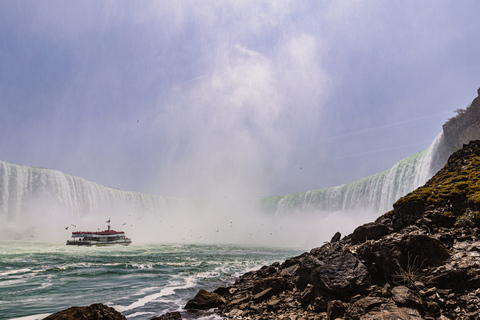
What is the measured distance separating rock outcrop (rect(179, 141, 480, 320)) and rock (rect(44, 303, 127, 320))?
4364 millimetres

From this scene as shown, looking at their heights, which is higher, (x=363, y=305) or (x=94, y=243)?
(x=363, y=305)

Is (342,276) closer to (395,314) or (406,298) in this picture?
(406,298)

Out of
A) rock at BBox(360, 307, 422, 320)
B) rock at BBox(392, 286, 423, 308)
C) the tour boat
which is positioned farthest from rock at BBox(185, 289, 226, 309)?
the tour boat

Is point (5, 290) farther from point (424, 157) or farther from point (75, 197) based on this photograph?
point (75, 197)

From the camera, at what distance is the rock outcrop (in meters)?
6.64

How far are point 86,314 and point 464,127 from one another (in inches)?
1785

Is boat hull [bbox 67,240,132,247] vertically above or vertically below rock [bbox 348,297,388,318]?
below

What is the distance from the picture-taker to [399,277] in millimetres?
7844

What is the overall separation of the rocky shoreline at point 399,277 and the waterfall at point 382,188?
30.2 m

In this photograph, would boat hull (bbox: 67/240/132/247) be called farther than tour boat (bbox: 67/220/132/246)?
No

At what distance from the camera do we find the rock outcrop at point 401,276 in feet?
21.8

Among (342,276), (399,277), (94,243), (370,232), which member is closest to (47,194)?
(94,243)

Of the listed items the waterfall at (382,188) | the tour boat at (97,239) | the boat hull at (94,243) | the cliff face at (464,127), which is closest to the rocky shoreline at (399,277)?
the cliff face at (464,127)

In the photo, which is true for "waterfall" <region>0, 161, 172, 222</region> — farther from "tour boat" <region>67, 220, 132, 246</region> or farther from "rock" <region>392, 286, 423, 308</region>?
"rock" <region>392, 286, 423, 308</region>
